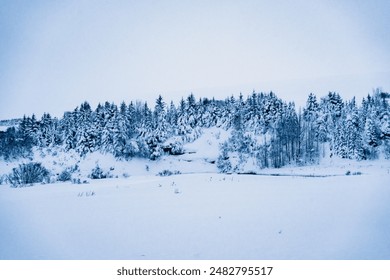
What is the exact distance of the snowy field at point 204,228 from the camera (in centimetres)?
482

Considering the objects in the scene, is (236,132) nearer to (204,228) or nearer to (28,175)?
(28,175)

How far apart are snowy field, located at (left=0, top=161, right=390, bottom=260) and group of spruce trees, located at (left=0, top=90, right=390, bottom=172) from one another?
36951mm

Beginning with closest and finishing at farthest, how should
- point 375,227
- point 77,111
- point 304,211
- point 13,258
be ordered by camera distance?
1. point 13,258
2. point 375,227
3. point 304,211
4. point 77,111

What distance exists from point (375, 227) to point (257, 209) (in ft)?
8.98

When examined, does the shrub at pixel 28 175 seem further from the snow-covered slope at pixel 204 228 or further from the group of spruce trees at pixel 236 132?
the group of spruce trees at pixel 236 132

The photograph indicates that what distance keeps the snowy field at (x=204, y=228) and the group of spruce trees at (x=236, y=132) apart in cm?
3695

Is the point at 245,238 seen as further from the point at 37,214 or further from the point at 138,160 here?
the point at 138,160

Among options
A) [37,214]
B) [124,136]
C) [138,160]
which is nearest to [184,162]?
[138,160]

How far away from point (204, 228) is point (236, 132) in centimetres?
4988

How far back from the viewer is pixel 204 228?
584 centimetres

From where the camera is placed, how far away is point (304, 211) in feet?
22.5

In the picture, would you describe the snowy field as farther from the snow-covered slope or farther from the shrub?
the shrub
